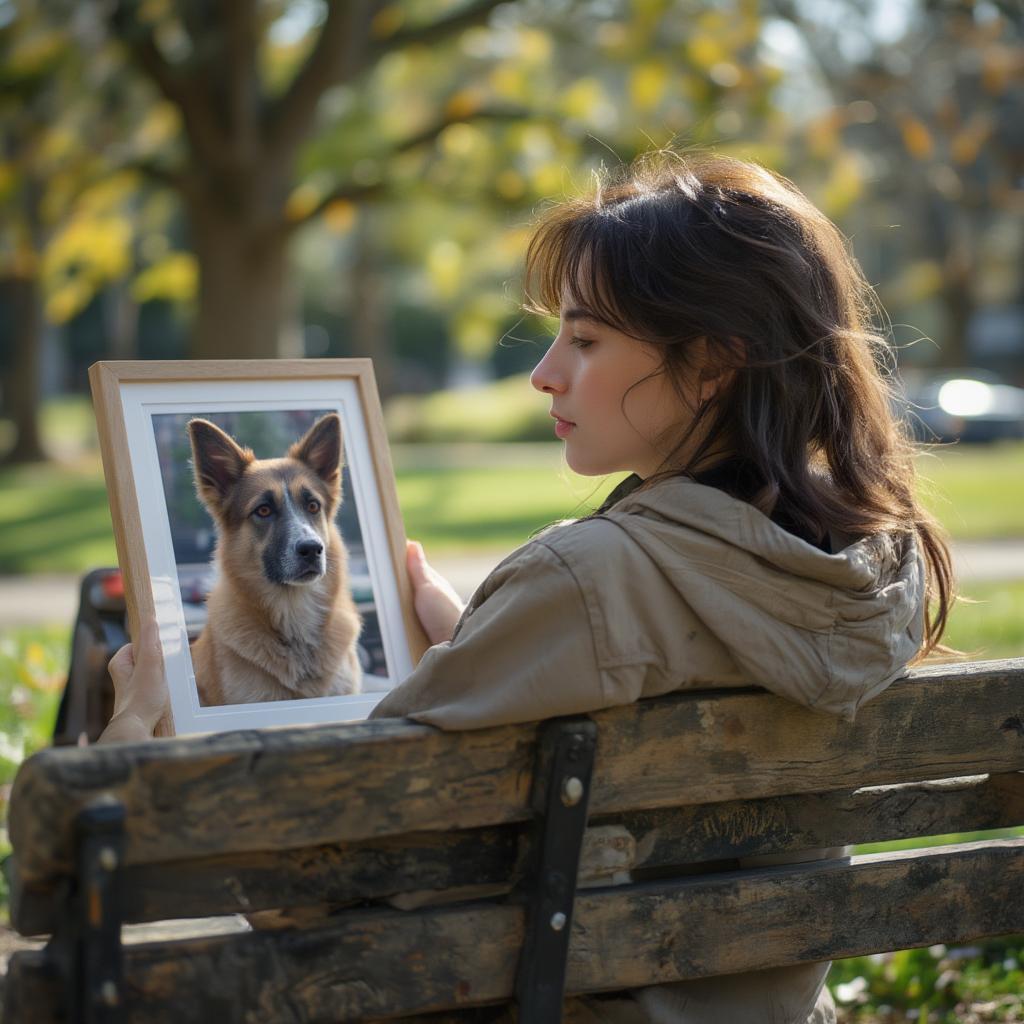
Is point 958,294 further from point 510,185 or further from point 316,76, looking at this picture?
point 316,76

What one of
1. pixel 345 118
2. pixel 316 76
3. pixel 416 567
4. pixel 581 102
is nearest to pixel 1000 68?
pixel 581 102

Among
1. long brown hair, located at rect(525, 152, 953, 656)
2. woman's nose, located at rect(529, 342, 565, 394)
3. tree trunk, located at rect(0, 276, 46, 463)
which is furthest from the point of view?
tree trunk, located at rect(0, 276, 46, 463)

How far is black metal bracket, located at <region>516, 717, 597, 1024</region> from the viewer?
1.92 m

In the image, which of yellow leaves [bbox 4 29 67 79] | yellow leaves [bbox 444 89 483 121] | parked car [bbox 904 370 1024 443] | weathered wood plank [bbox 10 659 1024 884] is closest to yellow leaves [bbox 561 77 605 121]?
yellow leaves [bbox 444 89 483 121]

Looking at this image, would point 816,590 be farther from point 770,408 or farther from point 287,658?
point 287,658

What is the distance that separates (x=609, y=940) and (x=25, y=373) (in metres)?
24.5

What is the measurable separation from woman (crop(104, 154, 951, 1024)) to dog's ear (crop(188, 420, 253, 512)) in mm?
364

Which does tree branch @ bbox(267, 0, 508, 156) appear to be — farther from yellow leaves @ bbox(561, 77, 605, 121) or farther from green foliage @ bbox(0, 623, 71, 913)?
green foliage @ bbox(0, 623, 71, 913)

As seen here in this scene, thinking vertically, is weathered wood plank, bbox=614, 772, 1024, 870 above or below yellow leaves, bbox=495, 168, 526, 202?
below

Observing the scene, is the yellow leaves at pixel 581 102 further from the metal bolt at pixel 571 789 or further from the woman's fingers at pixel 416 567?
the metal bolt at pixel 571 789

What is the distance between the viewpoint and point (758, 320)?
2.36 m

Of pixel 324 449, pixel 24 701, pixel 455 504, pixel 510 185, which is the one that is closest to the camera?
pixel 324 449

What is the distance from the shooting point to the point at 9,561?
12633mm

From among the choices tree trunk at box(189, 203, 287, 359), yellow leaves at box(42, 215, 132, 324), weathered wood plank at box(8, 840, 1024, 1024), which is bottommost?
weathered wood plank at box(8, 840, 1024, 1024)
